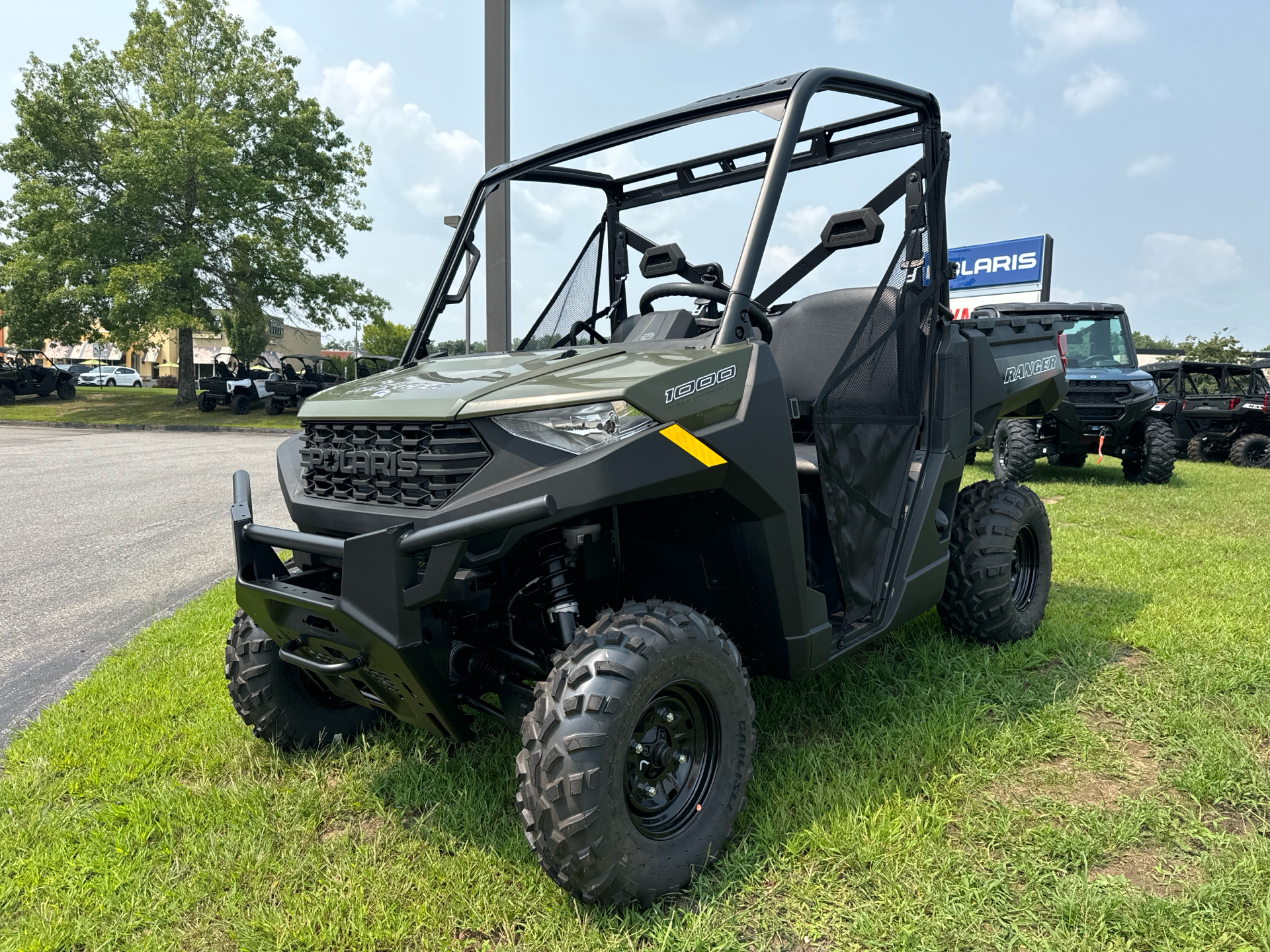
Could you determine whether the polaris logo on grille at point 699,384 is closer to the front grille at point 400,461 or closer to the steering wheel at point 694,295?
the steering wheel at point 694,295

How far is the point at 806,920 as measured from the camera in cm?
217

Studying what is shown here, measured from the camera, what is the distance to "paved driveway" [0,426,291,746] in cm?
439

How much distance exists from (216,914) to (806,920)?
1534 millimetres

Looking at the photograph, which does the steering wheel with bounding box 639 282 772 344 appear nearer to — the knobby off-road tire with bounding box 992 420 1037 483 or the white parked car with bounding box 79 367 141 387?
the knobby off-road tire with bounding box 992 420 1037 483

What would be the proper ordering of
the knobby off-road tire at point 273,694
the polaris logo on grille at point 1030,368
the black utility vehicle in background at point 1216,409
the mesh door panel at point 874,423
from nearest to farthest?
the knobby off-road tire at point 273,694 → the mesh door panel at point 874,423 → the polaris logo on grille at point 1030,368 → the black utility vehicle in background at point 1216,409

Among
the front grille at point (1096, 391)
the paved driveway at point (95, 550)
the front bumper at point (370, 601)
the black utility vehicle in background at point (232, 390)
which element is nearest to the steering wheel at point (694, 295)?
the front bumper at point (370, 601)

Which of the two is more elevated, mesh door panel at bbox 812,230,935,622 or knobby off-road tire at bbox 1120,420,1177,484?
mesh door panel at bbox 812,230,935,622

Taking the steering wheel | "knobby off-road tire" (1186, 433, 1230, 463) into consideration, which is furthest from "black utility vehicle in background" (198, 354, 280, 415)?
the steering wheel

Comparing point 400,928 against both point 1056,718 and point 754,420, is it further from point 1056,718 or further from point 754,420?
point 1056,718

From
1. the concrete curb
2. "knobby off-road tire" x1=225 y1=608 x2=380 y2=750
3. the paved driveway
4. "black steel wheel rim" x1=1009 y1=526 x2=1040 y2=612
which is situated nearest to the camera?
"knobby off-road tire" x1=225 y1=608 x2=380 y2=750

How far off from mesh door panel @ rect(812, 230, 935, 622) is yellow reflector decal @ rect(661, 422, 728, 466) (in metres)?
0.86

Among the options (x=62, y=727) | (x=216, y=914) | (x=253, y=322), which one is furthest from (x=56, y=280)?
(x=216, y=914)

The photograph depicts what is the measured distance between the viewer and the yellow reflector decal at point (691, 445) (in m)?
2.20

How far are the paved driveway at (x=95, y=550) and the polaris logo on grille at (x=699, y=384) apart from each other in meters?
3.13
